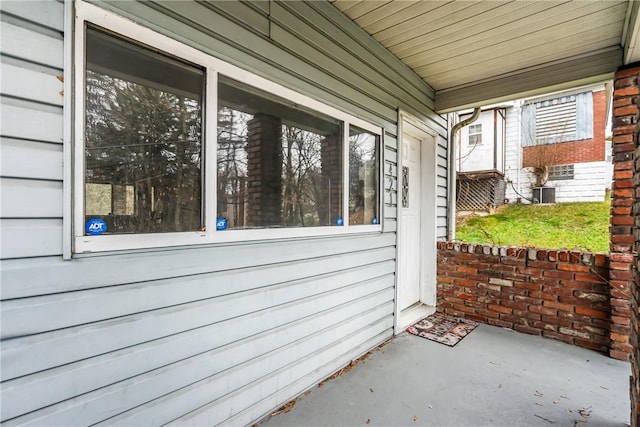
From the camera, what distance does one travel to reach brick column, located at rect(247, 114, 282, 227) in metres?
1.69

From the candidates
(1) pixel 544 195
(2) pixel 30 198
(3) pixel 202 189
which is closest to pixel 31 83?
(2) pixel 30 198

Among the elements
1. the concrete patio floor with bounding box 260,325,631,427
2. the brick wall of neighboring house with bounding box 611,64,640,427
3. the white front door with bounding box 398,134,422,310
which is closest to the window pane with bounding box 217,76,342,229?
the concrete patio floor with bounding box 260,325,631,427

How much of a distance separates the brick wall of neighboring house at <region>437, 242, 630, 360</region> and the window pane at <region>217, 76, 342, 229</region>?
206 centimetres

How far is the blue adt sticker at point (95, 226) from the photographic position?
1.14 m

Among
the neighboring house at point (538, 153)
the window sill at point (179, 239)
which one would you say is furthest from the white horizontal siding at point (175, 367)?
the neighboring house at point (538, 153)

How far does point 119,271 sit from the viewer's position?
3.94 feet

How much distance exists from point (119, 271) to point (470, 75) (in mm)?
3594

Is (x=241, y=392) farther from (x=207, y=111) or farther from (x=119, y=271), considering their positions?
(x=207, y=111)

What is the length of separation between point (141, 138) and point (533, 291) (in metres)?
3.63

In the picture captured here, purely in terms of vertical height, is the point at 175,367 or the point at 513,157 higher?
the point at 513,157

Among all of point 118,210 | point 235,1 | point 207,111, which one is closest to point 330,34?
point 235,1

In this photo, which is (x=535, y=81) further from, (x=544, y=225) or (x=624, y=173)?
(x=544, y=225)

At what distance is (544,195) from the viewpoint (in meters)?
8.17

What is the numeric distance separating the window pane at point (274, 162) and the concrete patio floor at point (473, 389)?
1206 mm
